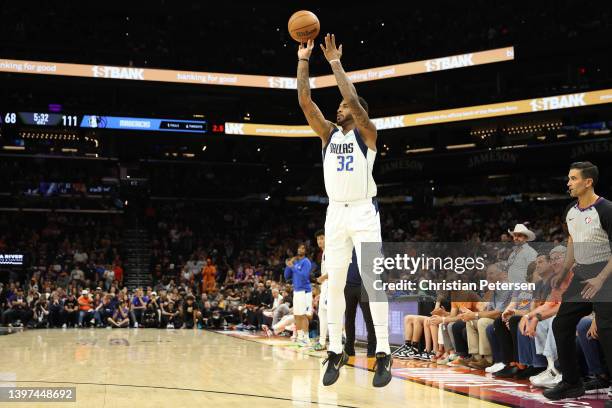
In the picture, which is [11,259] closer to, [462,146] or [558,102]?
[462,146]

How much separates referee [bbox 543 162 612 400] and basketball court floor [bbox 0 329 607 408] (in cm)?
34

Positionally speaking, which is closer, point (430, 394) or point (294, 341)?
point (430, 394)

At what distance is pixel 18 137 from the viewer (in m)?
28.8

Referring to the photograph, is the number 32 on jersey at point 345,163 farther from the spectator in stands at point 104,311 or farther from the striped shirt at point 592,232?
the spectator in stands at point 104,311

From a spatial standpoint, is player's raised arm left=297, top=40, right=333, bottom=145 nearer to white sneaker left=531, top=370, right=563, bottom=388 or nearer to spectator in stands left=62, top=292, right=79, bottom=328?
white sneaker left=531, top=370, right=563, bottom=388

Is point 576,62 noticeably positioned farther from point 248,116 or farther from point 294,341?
point 294,341

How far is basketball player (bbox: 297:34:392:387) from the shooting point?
20.5 feet

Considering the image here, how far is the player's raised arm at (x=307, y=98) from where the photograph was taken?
636 cm

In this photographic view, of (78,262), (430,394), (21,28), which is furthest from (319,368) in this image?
(21,28)

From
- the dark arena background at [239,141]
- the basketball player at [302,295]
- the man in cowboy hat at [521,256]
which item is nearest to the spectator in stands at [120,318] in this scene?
the dark arena background at [239,141]

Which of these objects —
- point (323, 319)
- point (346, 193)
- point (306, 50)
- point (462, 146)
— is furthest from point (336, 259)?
point (462, 146)

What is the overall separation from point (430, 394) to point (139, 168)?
1055 inches

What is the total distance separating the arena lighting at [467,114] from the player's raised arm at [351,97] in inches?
771

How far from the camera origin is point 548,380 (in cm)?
777
